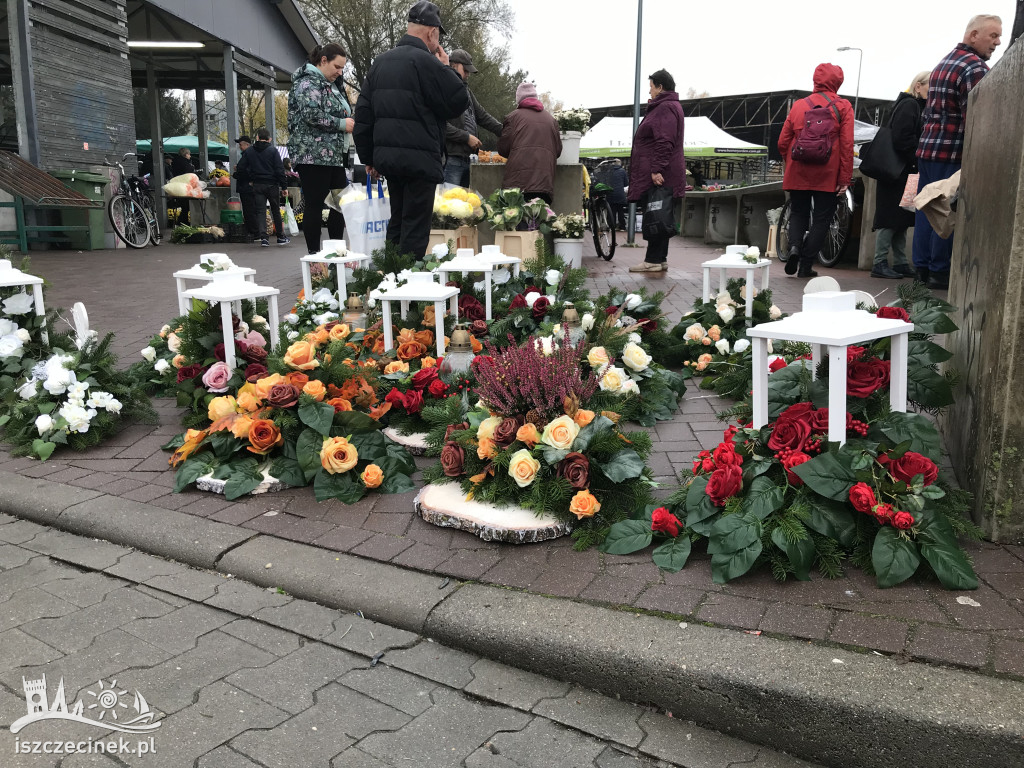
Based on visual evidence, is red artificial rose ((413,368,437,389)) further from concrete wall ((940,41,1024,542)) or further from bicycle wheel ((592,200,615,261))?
bicycle wheel ((592,200,615,261))

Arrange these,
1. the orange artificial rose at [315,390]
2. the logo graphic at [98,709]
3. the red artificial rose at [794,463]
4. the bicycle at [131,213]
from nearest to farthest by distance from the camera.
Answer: the logo graphic at [98,709] < the red artificial rose at [794,463] < the orange artificial rose at [315,390] < the bicycle at [131,213]

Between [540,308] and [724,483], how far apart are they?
2541 mm

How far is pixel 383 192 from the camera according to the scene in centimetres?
693

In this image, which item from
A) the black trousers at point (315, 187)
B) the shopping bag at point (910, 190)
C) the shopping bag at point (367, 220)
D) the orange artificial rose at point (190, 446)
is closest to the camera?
the orange artificial rose at point (190, 446)

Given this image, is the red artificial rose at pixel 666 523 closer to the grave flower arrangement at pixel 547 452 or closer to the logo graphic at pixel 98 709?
the grave flower arrangement at pixel 547 452

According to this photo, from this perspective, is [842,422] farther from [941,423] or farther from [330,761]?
[330,761]

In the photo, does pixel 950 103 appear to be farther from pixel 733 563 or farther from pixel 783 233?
pixel 733 563

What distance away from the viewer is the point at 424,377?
13.4ft

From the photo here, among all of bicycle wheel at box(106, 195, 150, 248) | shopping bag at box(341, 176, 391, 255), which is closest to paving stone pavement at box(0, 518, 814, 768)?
shopping bag at box(341, 176, 391, 255)

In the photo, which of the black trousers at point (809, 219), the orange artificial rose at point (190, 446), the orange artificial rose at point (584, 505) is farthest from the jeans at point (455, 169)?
the orange artificial rose at point (584, 505)

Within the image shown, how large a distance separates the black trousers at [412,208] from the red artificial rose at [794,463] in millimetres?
3923

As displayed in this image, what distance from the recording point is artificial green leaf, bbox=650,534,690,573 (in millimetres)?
2750

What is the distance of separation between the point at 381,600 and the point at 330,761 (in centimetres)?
72

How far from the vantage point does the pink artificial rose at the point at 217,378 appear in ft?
12.8
